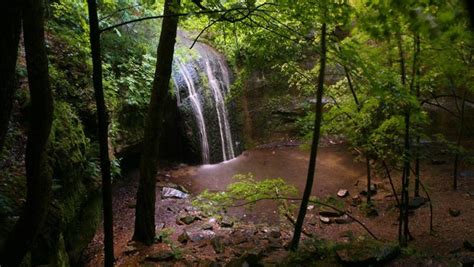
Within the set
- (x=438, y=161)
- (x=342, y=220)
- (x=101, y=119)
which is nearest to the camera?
(x=101, y=119)

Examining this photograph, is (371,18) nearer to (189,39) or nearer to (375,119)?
(375,119)

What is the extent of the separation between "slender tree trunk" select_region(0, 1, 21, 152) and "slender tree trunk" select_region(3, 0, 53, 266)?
22cm

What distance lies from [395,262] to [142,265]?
3841mm

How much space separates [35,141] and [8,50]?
83 cm

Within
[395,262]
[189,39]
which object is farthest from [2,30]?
[189,39]

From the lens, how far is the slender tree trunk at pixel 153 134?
20.4 ft

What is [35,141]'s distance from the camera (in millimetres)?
3246

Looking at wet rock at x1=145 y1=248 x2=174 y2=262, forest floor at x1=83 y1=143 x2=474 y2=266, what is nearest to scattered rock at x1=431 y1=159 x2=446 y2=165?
forest floor at x1=83 y1=143 x2=474 y2=266

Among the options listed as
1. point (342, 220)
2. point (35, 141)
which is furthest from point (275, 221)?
point (35, 141)

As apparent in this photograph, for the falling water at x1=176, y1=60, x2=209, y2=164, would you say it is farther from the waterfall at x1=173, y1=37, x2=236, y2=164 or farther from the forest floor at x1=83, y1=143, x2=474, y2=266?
the forest floor at x1=83, y1=143, x2=474, y2=266

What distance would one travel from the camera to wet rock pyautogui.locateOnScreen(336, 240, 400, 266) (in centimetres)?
468

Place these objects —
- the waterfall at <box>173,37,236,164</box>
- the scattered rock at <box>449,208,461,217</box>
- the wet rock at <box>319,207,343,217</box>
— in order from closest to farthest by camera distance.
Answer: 1. the scattered rock at <box>449,208,461,217</box>
2. the wet rock at <box>319,207,343,217</box>
3. the waterfall at <box>173,37,236,164</box>

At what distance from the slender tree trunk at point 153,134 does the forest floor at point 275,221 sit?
0.40 m

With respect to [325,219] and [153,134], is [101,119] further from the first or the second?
[325,219]
